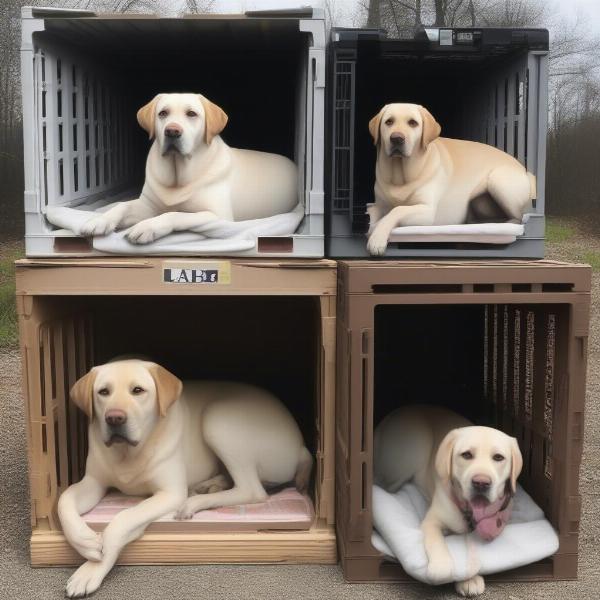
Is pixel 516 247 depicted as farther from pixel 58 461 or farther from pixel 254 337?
pixel 58 461

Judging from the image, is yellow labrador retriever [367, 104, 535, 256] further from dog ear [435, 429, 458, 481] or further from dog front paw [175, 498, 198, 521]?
dog front paw [175, 498, 198, 521]

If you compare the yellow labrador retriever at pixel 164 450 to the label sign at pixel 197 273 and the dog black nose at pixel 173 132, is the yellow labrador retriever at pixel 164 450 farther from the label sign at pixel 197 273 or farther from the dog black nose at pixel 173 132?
the dog black nose at pixel 173 132

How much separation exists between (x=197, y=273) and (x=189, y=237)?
0.48 feet

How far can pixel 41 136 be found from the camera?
2504mm

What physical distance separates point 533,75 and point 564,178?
5759 millimetres

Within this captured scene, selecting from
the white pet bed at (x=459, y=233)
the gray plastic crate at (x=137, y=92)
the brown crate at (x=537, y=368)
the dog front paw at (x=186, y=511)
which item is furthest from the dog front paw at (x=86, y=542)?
the white pet bed at (x=459, y=233)

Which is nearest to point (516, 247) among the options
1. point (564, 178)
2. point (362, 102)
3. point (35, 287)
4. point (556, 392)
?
point (556, 392)

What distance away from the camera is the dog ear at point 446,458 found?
2.33m

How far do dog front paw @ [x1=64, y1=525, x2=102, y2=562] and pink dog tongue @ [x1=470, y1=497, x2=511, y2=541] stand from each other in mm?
1133

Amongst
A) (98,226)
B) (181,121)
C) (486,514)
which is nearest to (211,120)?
(181,121)

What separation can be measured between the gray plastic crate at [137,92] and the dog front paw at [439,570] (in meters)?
1.01

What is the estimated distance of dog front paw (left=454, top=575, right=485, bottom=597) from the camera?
7.31 ft

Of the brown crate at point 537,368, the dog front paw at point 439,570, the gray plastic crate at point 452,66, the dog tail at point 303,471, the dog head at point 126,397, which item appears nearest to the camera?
the dog front paw at point 439,570

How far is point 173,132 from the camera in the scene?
2.51m
